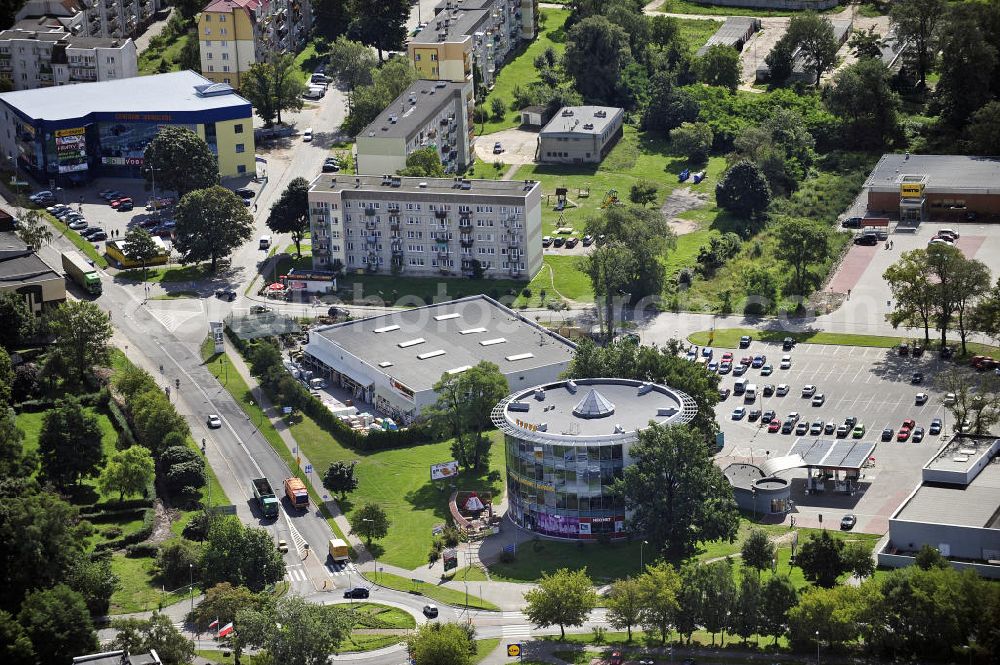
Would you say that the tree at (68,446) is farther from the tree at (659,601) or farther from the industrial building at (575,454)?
the tree at (659,601)

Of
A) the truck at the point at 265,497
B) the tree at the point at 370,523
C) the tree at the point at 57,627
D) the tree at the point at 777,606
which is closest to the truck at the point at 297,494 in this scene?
the truck at the point at 265,497

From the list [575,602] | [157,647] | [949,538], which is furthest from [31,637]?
[949,538]

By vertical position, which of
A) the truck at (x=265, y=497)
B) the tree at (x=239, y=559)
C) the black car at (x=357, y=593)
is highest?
the tree at (x=239, y=559)

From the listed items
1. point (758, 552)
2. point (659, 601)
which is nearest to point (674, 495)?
point (758, 552)

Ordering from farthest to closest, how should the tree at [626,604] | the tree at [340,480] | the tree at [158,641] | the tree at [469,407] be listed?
the tree at [469,407], the tree at [340,480], the tree at [626,604], the tree at [158,641]

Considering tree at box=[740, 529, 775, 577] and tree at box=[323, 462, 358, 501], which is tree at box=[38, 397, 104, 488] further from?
tree at box=[740, 529, 775, 577]

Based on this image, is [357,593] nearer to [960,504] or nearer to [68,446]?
[68,446]
